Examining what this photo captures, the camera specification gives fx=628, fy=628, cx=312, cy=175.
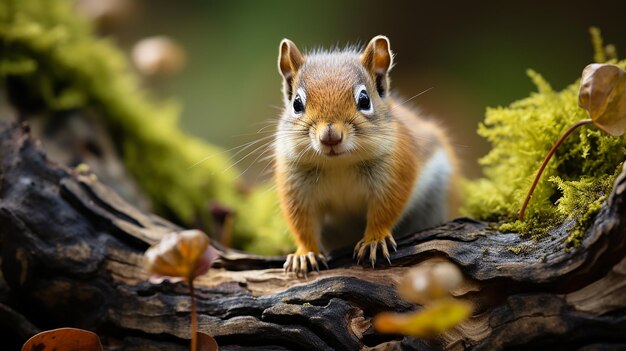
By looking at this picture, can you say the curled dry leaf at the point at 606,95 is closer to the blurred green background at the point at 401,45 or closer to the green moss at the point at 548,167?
the green moss at the point at 548,167

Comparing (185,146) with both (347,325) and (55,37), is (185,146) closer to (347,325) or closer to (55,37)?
(55,37)

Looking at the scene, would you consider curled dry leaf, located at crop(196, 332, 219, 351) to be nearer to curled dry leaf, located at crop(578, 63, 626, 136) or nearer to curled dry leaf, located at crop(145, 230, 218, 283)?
curled dry leaf, located at crop(145, 230, 218, 283)

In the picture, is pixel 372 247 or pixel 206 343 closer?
pixel 206 343

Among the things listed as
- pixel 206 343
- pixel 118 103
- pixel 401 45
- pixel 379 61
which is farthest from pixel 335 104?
pixel 401 45

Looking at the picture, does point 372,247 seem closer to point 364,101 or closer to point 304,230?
point 304,230

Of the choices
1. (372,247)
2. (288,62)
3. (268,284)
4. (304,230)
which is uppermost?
(288,62)

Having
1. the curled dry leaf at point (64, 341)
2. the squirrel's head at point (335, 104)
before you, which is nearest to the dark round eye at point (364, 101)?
the squirrel's head at point (335, 104)

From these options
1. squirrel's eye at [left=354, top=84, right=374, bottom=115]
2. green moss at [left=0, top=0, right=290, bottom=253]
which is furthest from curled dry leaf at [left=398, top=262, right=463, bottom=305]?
green moss at [left=0, top=0, right=290, bottom=253]

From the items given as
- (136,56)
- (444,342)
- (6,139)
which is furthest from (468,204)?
(136,56)
